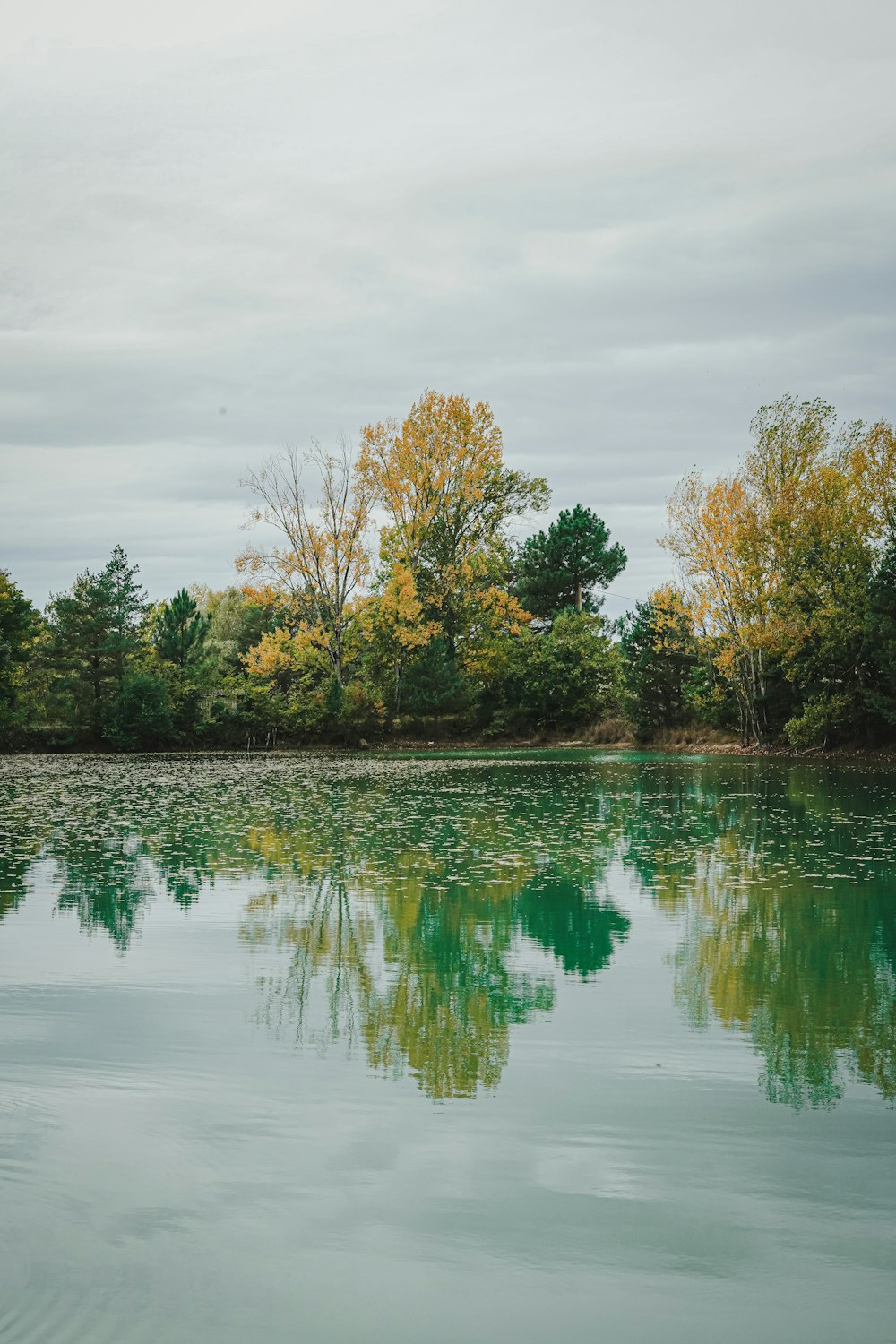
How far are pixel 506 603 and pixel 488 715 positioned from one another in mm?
4849

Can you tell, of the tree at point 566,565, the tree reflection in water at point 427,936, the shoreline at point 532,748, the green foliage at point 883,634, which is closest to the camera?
the tree reflection in water at point 427,936

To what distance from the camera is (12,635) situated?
4116 cm

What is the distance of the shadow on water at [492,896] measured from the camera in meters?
6.60

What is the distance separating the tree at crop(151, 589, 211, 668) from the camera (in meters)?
44.4

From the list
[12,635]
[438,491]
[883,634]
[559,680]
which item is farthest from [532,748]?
[12,635]

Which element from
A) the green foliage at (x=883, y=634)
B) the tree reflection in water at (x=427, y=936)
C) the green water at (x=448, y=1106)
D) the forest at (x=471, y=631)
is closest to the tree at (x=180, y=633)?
the forest at (x=471, y=631)

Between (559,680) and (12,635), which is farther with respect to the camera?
(559,680)

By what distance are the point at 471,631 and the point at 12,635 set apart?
17754 mm

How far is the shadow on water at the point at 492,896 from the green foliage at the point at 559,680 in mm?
22484

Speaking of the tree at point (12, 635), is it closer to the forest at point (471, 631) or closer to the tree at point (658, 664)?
the forest at point (471, 631)

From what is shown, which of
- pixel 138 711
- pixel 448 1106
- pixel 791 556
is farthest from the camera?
pixel 138 711

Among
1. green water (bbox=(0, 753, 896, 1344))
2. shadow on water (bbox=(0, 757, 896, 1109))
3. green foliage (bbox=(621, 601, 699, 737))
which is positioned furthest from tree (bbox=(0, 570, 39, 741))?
green water (bbox=(0, 753, 896, 1344))

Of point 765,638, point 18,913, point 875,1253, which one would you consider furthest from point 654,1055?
point 765,638

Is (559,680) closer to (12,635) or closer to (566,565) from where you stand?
(566,565)
